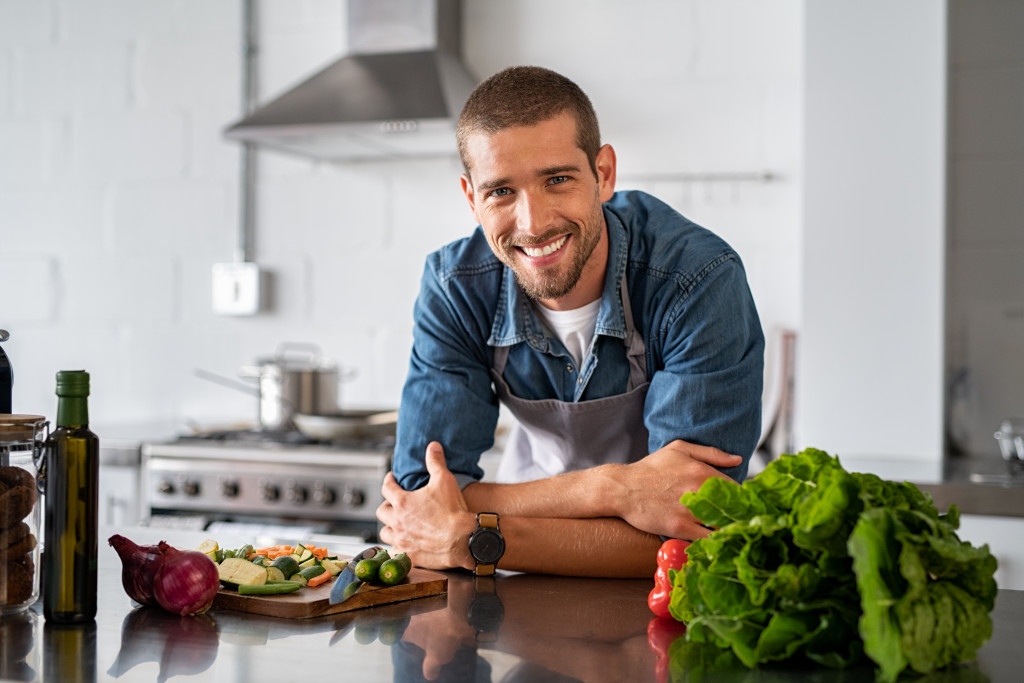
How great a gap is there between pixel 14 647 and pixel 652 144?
8.53 feet

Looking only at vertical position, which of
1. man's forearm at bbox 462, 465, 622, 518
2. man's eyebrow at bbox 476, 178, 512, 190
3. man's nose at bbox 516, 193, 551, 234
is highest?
man's eyebrow at bbox 476, 178, 512, 190

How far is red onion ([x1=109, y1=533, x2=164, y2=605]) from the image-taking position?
1230mm

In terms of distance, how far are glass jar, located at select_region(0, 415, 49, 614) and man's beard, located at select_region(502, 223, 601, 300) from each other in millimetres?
780

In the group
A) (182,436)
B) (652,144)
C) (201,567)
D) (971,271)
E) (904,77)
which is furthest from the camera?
(652,144)

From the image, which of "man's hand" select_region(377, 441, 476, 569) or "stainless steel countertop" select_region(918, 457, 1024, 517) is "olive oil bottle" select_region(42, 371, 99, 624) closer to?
"man's hand" select_region(377, 441, 476, 569)

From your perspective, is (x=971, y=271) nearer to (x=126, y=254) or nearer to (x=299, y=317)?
(x=299, y=317)

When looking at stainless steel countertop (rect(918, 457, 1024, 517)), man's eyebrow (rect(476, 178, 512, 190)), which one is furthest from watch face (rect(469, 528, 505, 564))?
stainless steel countertop (rect(918, 457, 1024, 517))

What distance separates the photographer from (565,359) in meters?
1.89

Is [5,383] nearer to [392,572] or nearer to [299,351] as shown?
[392,572]

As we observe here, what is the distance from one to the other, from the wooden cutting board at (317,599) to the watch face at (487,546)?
0.15 metres

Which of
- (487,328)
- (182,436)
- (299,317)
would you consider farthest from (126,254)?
(487,328)

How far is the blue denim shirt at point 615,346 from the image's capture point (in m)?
1.72

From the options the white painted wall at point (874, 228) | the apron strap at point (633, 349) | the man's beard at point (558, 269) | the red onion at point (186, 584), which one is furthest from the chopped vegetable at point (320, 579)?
the white painted wall at point (874, 228)

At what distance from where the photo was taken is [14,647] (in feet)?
3.57
